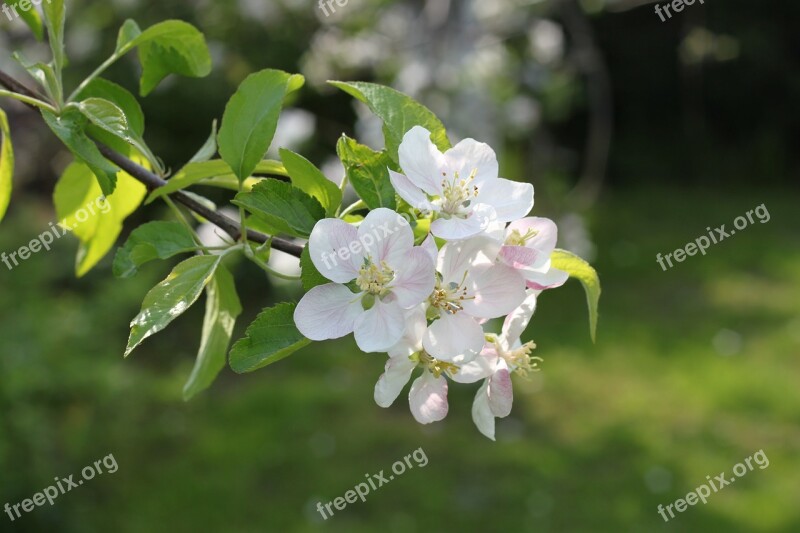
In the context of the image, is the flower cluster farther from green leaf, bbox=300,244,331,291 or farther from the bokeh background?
the bokeh background

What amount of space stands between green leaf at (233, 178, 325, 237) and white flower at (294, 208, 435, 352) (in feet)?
0.11

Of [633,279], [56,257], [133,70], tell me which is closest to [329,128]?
[133,70]

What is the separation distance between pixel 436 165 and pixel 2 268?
2629 millimetres

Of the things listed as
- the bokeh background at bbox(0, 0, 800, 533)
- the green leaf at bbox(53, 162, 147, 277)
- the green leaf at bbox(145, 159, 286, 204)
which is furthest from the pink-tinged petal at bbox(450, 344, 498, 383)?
the bokeh background at bbox(0, 0, 800, 533)

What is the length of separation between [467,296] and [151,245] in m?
0.24

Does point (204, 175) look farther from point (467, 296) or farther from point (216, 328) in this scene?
point (467, 296)

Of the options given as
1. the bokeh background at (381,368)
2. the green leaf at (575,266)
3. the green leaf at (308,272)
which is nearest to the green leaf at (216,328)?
the green leaf at (308,272)

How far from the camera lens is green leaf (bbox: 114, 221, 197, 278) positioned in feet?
2.19

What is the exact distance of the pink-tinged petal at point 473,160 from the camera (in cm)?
65

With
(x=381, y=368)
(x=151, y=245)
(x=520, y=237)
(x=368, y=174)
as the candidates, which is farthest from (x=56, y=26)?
(x=381, y=368)

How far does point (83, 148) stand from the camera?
624 mm

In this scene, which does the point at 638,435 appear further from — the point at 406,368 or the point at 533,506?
the point at 406,368

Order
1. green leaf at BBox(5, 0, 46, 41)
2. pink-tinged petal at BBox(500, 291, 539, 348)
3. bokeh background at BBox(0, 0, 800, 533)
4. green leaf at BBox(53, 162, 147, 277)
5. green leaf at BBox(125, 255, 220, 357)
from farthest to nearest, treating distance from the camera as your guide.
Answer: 1. bokeh background at BBox(0, 0, 800, 533)
2. green leaf at BBox(53, 162, 147, 277)
3. green leaf at BBox(5, 0, 46, 41)
4. pink-tinged petal at BBox(500, 291, 539, 348)
5. green leaf at BBox(125, 255, 220, 357)

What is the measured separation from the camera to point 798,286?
5.07m
